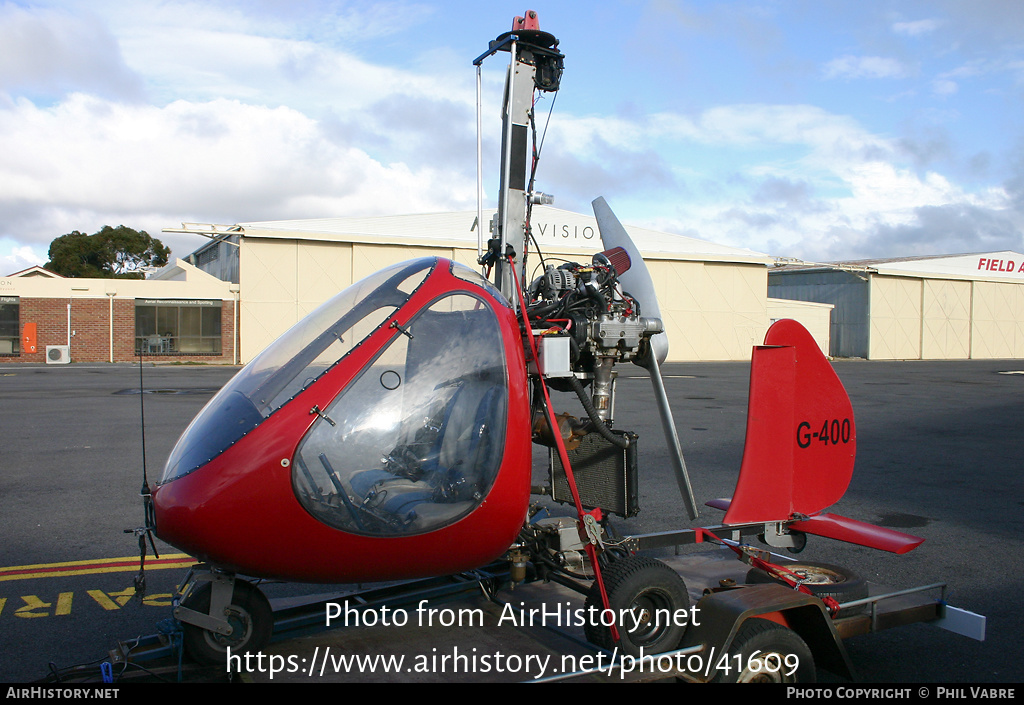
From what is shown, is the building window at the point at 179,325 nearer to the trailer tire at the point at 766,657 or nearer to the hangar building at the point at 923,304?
the hangar building at the point at 923,304

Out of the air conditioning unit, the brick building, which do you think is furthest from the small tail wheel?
the air conditioning unit

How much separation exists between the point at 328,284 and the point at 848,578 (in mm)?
31220

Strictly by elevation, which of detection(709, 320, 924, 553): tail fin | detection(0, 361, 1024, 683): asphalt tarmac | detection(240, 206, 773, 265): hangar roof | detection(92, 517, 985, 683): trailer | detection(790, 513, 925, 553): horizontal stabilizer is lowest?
detection(0, 361, 1024, 683): asphalt tarmac

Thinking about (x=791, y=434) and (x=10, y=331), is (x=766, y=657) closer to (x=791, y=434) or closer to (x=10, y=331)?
(x=791, y=434)

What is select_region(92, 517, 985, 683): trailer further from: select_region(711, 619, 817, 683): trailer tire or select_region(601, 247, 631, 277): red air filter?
select_region(601, 247, 631, 277): red air filter

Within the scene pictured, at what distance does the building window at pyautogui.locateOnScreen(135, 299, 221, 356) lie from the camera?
34.1 meters

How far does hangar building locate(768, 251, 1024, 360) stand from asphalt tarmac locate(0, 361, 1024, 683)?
107 feet

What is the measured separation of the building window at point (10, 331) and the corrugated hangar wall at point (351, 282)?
396 inches

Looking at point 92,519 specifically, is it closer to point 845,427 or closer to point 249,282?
point 845,427

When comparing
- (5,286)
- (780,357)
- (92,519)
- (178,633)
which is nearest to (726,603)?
(780,357)

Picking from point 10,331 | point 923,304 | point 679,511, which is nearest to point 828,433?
point 679,511

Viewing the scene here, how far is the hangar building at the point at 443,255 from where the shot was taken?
3272 centimetres

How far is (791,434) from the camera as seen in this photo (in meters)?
4.56

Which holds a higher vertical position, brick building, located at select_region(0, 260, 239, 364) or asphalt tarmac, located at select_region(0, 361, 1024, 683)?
brick building, located at select_region(0, 260, 239, 364)
